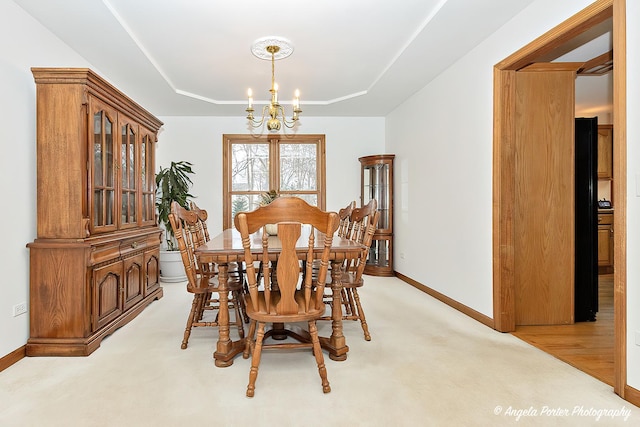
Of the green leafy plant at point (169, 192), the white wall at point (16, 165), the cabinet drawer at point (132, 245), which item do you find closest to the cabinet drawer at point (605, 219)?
the green leafy plant at point (169, 192)

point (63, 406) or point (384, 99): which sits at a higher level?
point (384, 99)

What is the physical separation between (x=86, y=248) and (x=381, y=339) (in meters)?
2.28

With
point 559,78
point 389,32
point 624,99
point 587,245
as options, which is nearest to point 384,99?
point 389,32

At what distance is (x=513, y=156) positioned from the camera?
10.2 ft

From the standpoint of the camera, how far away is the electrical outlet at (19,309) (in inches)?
98.8

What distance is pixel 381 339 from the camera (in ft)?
9.47

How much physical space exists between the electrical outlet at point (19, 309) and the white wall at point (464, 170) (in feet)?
11.8

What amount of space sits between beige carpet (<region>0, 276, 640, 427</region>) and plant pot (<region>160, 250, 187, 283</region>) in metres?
2.26

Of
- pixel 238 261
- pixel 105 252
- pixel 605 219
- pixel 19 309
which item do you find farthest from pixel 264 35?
pixel 605 219

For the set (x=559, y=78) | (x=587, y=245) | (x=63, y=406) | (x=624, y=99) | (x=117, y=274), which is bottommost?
(x=63, y=406)

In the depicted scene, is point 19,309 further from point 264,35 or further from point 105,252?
point 264,35

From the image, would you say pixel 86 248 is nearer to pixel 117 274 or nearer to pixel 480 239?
pixel 117 274

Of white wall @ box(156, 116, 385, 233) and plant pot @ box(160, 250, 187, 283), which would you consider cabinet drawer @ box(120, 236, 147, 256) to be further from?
white wall @ box(156, 116, 385, 233)

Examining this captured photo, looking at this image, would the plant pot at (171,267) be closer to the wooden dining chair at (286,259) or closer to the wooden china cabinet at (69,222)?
the wooden china cabinet at (69,222)
